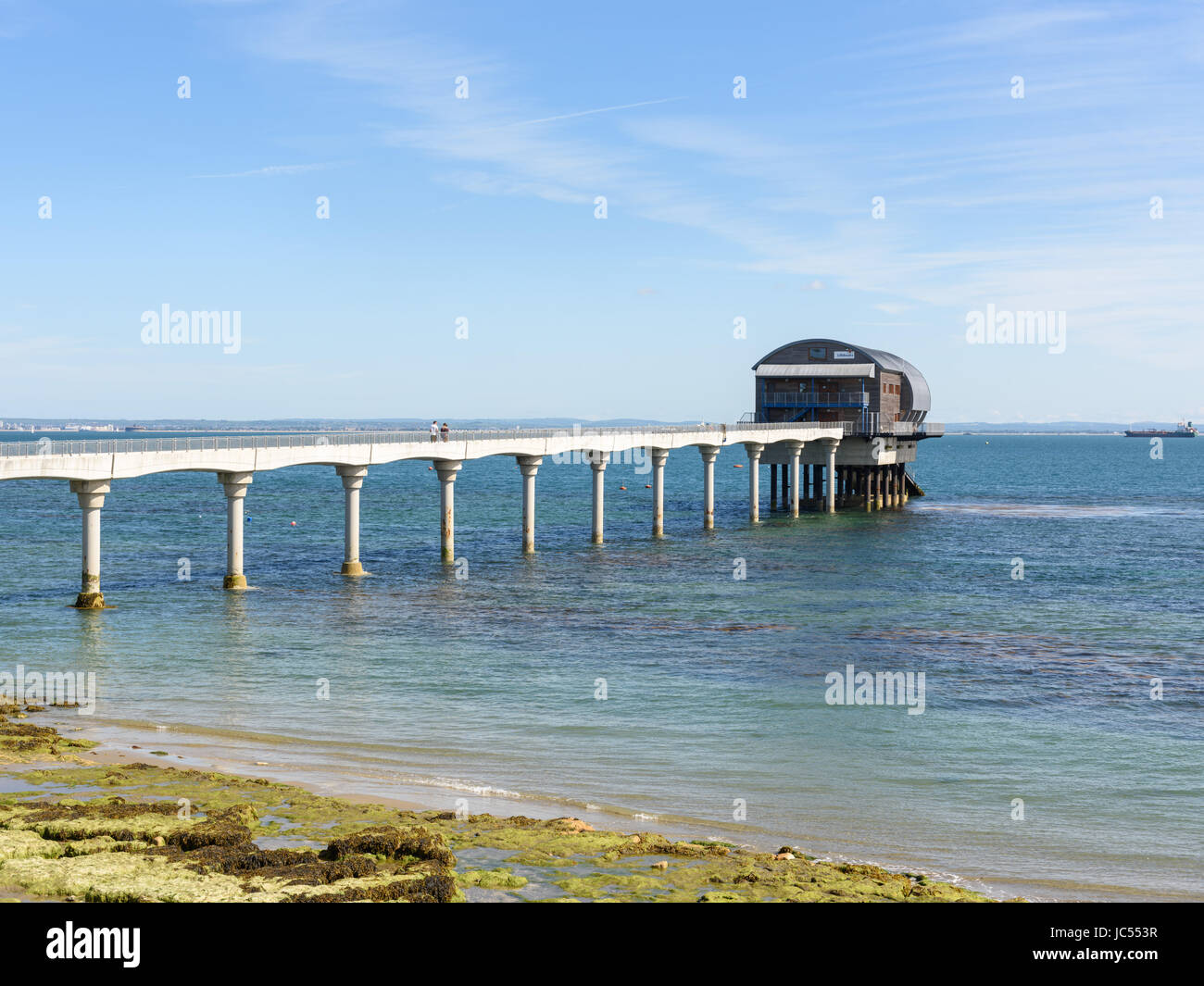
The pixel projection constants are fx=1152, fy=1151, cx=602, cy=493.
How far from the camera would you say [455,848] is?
52.5 ft

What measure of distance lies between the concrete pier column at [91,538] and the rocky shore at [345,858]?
2199 cm

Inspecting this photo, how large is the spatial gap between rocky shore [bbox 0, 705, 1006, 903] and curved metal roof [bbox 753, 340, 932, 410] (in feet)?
248

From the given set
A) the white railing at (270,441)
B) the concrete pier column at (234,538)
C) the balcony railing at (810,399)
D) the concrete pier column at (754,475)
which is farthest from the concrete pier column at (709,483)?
the concrete pier column at (234,538)

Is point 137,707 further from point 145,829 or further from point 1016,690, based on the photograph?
point 1016,690

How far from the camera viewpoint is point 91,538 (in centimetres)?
3975

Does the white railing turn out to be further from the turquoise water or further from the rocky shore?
the rocky shore

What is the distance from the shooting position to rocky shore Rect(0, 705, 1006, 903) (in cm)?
1392

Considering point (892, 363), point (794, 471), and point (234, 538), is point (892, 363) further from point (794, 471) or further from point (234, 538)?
point (234, 538)

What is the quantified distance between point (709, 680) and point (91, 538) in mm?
22840

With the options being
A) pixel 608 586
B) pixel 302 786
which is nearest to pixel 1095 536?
pixel 608 586

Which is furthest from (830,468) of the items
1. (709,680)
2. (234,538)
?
(709,680)

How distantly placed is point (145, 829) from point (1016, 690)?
70.0 feet
